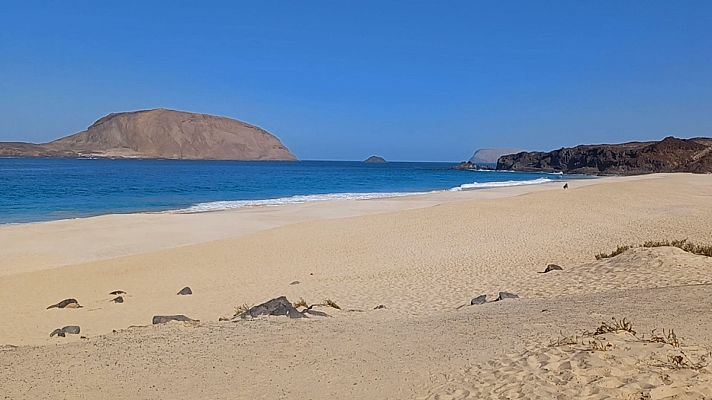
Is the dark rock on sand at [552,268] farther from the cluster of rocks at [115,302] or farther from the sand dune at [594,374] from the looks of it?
the cluster of rocks at [115,302]

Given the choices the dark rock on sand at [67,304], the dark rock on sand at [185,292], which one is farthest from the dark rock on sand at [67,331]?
the dark rock on sand at [185,292]

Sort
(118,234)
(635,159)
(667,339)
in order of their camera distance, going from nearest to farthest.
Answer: (667,339) < (118,234) < (635,159)

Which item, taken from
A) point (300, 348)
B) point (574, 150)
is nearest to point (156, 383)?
point (300, 348)

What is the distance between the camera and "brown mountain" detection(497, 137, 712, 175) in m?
80.6

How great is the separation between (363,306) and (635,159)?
88.7 m

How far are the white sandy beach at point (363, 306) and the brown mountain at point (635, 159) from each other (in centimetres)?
6625

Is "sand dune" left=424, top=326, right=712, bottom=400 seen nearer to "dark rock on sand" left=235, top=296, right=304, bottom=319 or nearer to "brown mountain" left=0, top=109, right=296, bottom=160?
"dark rock on sand" left=235, top=296, right=304, bottom=319

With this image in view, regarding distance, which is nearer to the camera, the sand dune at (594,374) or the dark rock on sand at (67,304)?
the sand dune at (594,374)

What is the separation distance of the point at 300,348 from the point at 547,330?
2810mm

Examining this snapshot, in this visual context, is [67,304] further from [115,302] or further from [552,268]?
[552,268]

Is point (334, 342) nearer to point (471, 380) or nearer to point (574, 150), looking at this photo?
point (471, 380)

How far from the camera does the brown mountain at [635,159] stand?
8056cm

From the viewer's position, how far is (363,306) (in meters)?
10.1

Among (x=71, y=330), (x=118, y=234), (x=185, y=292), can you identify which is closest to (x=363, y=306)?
(x=185, y=292)
